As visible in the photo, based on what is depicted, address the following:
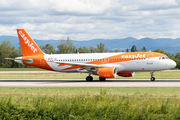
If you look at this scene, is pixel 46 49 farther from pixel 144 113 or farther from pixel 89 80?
pixel 144 113

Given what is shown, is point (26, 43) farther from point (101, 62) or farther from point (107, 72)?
point (107, 72)

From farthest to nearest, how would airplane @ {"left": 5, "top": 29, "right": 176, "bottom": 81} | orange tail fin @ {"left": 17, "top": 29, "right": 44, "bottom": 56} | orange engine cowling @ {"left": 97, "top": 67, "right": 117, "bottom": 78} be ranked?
1. orange tail fin @ {"left": 17, "top": 29, "right": 44, "bottom": 56}
2. airplane @ {"left": 5, "top": 29, "right": 176, "bottom": 81}
3. orange engine cowling @ {"left": 97, "top": 67, "right": 117, "bottom": 78}

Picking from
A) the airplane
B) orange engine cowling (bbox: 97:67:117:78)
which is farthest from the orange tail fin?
orange engine cowling (bbox: 97:67:117:78)

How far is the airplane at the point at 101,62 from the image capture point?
38.0m

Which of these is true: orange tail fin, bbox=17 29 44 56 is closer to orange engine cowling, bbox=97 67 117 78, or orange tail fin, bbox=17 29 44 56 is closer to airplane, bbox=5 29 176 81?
airplane, bbox=5 29 176 81

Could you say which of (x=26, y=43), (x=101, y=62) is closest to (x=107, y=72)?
(x=101, y=62)

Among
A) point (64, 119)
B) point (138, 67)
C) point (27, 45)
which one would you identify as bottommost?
point (64, 119)

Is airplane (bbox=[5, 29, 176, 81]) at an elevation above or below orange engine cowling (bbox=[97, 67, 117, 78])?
above

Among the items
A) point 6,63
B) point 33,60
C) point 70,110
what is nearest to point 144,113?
point 70,110

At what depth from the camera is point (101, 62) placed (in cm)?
3997

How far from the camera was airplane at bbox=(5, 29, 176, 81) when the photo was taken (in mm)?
37969

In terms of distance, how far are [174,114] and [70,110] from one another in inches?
223

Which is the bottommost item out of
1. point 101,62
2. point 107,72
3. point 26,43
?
point 107,72

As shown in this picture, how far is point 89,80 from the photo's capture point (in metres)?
39.6
